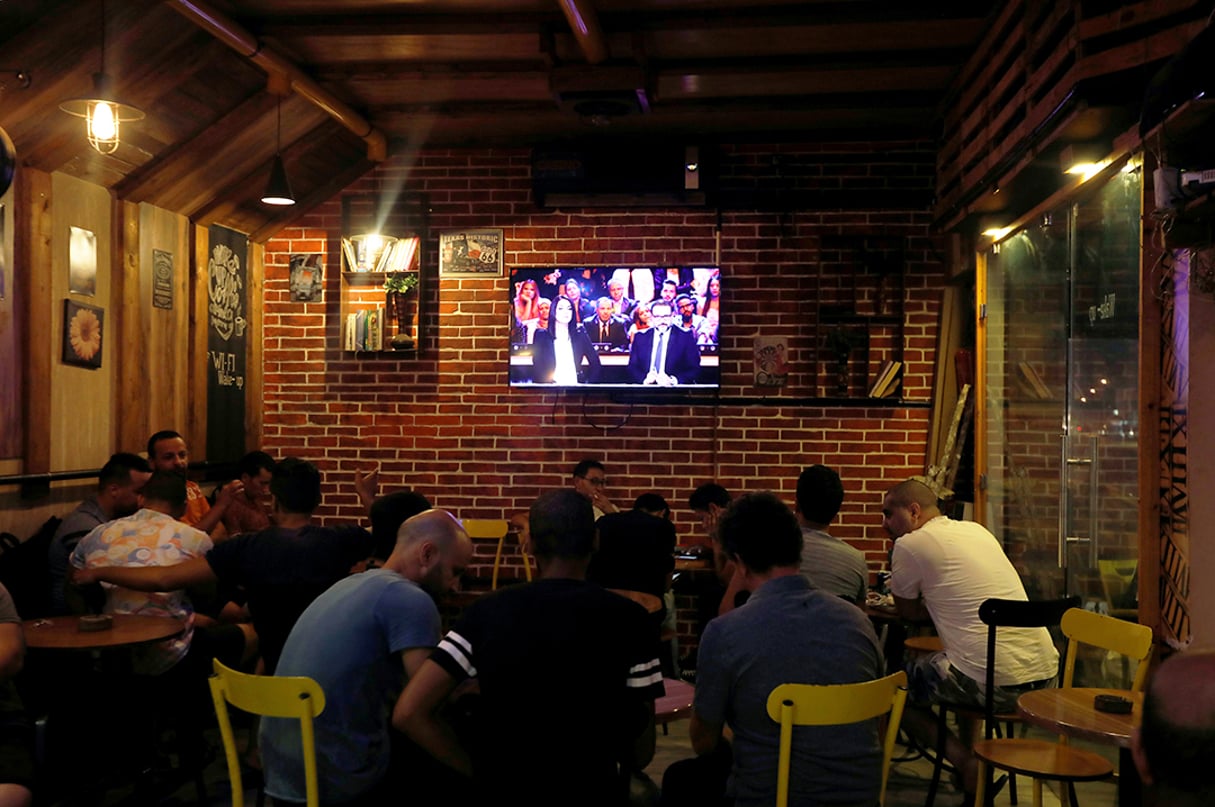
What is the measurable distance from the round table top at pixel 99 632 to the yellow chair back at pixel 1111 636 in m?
3.18

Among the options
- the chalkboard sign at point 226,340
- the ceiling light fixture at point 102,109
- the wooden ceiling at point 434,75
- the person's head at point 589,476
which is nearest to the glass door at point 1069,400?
the wooden ceiling at point 434,75

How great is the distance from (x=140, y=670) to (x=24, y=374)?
1510 millimetres

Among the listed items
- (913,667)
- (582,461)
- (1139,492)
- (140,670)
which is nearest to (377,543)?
(140,670)

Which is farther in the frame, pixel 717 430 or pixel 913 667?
pixel 717 430

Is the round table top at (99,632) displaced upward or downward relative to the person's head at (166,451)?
downward

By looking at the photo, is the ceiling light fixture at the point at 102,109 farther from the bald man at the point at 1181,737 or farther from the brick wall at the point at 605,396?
the bald man at the point at 1181,737

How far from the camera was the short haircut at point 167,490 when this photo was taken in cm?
446

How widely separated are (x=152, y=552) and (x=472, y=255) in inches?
132

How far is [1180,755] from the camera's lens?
131 centimetres

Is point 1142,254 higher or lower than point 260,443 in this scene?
higher

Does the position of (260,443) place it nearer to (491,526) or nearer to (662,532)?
(491,526)

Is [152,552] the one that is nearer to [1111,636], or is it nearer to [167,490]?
[167,490]

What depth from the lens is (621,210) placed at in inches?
276

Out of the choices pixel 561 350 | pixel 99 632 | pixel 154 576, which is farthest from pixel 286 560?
pixel 561 350
